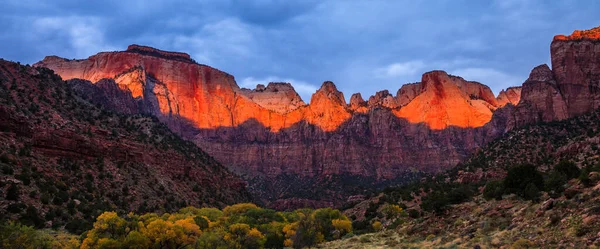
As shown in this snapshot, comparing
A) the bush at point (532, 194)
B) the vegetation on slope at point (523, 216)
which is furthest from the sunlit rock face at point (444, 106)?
the bush at point (532, 194)

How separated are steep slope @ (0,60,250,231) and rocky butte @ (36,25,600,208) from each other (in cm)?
5275

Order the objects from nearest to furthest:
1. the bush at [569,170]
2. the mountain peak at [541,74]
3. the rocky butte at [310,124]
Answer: the bush at [569,170], the mountain peak at [541,74], the rocky butte at [310,124]

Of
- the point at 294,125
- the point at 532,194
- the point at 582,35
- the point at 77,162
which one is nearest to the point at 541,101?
the point at 582,35

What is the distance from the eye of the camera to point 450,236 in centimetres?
2856

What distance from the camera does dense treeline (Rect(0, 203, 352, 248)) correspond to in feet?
119

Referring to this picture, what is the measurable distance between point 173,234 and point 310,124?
143 metres

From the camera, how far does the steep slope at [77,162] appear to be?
47.8 meters

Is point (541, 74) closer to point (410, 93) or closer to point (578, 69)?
point (578, 69)

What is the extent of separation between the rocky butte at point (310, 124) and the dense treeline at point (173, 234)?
226ft

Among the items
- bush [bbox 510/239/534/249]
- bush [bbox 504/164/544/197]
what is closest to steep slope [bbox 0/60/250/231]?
bush [bbox 504/164/544/197]

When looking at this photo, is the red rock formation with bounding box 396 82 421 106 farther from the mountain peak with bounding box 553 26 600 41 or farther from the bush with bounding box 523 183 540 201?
the bush with bounding box 523 183 540 201

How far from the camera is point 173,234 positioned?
4209 centimetres

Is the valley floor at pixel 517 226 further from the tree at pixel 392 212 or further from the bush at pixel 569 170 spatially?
the tree at pixel 392 212

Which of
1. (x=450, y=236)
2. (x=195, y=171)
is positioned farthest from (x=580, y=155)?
(x=195, y=171)
